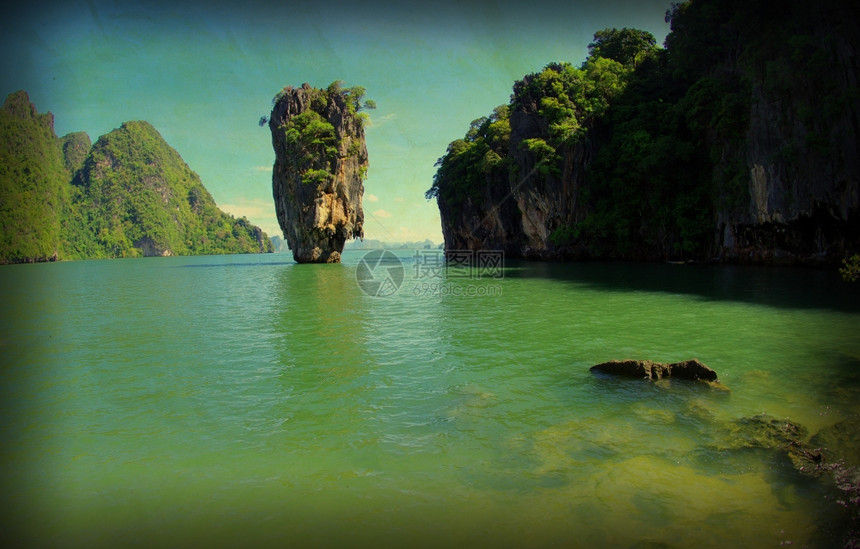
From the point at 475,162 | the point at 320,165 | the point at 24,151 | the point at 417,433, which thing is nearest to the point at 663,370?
the point at 417,433

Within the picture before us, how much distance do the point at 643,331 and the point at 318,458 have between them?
9261 millimetres

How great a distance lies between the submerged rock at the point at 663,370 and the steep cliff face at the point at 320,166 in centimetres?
4033

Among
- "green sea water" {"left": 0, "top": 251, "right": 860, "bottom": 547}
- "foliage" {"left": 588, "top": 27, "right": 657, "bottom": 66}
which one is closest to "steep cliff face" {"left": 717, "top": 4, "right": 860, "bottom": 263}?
"green sea water" {"left": 0, "top": 251, "right": 860, "bottom": 547}

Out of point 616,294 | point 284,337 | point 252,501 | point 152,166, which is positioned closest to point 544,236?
point 616,294

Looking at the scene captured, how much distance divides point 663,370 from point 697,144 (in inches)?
1194

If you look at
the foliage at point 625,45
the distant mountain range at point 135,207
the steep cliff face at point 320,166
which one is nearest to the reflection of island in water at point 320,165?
the steep cliff face at point 320,166

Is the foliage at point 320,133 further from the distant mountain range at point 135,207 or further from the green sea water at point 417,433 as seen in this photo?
the distant mountain range at point 135,207

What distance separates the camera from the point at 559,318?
14047 mm

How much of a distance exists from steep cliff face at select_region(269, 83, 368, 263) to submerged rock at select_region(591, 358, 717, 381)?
40.3m

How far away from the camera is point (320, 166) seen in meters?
46.2

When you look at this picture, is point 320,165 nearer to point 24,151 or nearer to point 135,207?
point 24,151

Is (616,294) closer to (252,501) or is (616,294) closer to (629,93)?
(252,501)

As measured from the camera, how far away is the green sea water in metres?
4.15

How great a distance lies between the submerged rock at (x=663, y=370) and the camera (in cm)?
774
